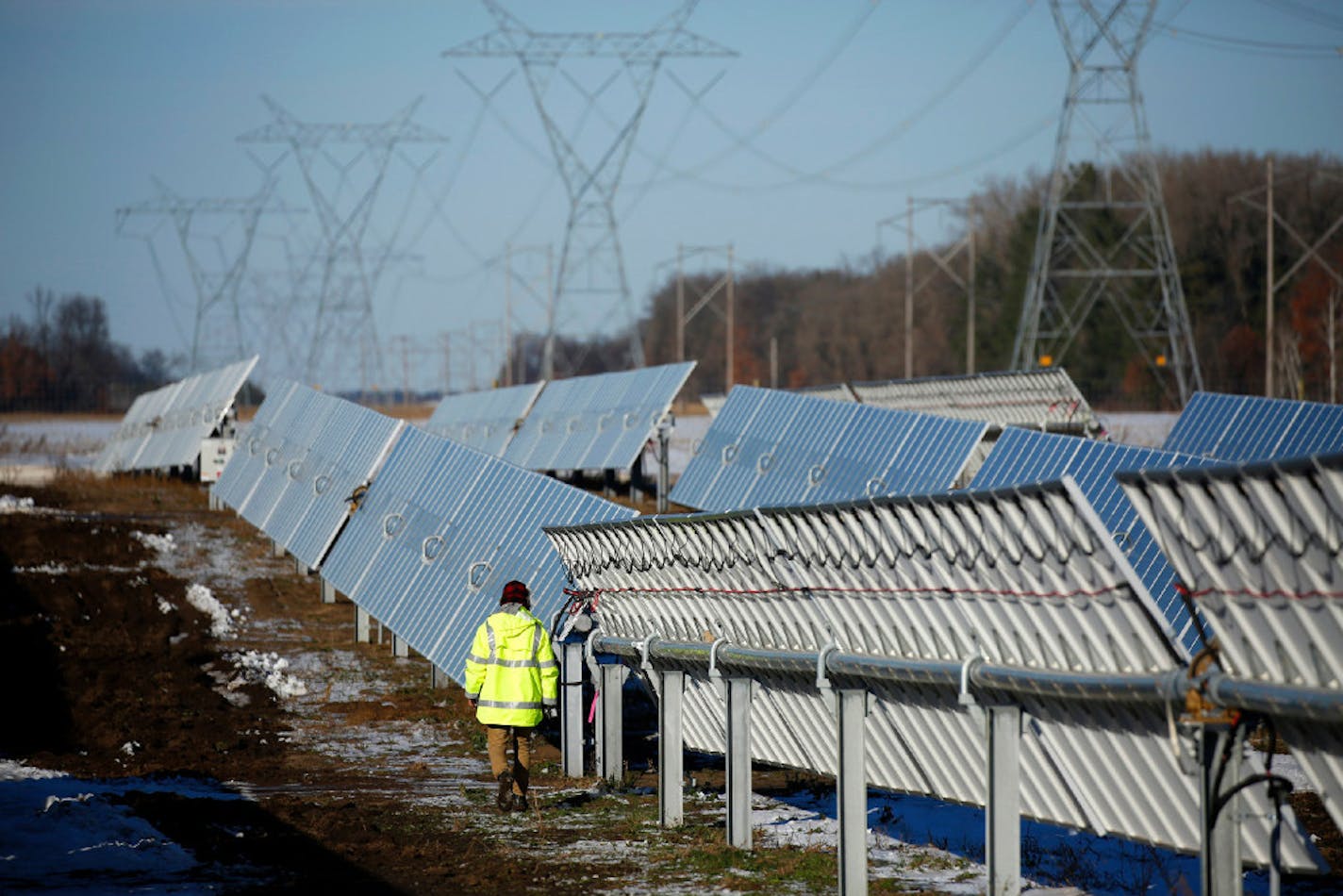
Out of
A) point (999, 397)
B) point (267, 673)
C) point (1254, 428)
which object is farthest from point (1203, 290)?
point (267, 673)

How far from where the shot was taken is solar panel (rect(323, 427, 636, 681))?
15.0m

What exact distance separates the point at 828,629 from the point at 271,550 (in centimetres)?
2022

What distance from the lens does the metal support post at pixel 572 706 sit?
42.8ft

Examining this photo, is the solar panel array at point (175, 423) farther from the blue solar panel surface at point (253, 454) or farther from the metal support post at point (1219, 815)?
the metal support post at point (1219, 815)

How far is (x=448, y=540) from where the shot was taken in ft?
55.3

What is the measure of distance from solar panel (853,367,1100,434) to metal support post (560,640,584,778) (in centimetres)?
2312

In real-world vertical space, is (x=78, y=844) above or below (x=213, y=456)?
below

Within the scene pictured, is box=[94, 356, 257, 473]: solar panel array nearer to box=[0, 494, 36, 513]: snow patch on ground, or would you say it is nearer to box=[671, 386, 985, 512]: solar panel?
box=[0, 494, 36, 513]: snow patch on ground

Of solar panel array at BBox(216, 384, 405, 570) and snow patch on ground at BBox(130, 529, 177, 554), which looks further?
snow patch on ground at BBox(130, 529, 177, 554)

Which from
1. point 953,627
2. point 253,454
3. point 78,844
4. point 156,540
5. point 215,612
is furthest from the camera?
point 253,454

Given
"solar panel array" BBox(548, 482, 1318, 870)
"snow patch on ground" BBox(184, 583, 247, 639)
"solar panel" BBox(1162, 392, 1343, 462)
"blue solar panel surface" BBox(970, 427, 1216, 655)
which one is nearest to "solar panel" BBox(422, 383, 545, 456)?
"snow patch on ground" BBox(184, 583, 247, 639)

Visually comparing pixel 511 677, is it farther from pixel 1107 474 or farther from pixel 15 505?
pixel 15 505

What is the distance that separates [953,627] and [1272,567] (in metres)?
2.28

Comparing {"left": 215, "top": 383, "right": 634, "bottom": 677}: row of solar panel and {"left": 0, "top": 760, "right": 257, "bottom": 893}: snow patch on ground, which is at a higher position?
{"left": 215, "top": 383, "right": 634, "bottom": 677}: row of solar panel
